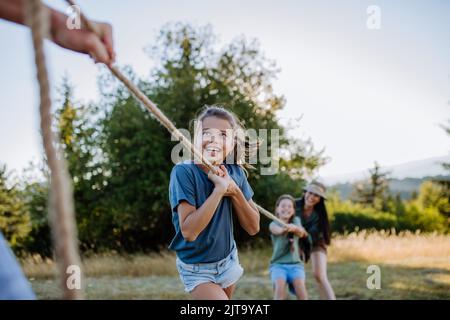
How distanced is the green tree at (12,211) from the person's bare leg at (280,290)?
10068 mm

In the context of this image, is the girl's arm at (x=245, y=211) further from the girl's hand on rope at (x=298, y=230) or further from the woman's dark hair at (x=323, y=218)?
the woman's dark hair at (x=323, y=218)

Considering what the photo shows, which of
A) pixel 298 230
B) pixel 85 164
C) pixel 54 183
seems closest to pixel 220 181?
pixel 54 183

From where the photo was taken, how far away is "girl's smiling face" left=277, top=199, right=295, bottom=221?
5.23m

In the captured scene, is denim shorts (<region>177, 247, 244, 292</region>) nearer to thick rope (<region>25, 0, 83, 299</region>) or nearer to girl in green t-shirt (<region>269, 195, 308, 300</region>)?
thick rope (<region>25, 0, 83, 299</region>)

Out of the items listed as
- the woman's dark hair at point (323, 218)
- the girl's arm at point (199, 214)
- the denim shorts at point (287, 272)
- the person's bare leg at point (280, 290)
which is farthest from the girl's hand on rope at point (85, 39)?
the woman's dark hair at point (323, 218)

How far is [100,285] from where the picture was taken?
880 cm

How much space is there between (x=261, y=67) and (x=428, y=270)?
6.64m

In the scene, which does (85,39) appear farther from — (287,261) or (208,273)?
(287,261)

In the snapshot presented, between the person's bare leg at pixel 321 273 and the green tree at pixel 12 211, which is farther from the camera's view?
the green tree at pixel 12 211

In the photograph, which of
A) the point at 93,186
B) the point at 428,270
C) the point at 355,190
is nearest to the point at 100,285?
the point at 93,186

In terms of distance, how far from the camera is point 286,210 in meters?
5.23

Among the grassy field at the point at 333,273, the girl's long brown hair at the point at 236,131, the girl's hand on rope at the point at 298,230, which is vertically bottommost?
the grassy field at the point at 333,273

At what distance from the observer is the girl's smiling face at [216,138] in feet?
8.47
